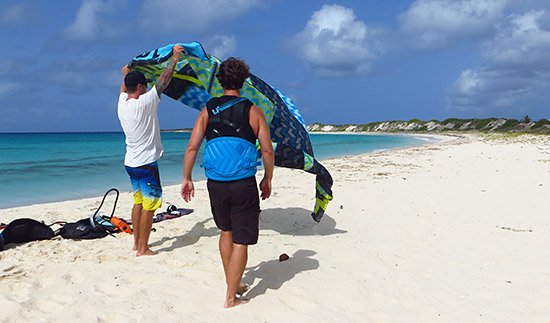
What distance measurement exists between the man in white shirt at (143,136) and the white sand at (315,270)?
1.75 feet

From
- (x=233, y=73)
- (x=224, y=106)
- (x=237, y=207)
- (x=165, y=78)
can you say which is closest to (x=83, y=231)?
(x=165, y=78)

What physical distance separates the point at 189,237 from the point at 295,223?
5.88 feet

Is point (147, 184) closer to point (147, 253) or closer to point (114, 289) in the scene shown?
point (147, 253)

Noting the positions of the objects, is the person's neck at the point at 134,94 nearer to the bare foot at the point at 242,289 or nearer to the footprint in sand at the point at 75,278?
the footprint in sand at the point at 75,278

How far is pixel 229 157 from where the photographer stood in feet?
11.2

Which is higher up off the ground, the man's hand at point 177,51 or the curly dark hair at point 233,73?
the man's hand at point 177,51

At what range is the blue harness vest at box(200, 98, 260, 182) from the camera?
343 centimetres

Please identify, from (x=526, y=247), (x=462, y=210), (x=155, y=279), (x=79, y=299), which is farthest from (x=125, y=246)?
(x=462, y=210)

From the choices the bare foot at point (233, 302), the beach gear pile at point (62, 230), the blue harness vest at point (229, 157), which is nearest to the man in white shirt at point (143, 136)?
the beach gear pile at point (62, 230)

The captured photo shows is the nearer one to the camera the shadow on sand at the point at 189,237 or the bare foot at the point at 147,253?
the bare foot at the point at 147,253

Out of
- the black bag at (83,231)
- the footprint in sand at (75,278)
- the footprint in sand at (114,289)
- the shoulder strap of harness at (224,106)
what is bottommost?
the footprint in sand at (114,289)

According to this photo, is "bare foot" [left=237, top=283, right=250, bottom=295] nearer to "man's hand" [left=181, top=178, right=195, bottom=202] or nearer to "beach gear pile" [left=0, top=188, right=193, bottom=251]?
"man's hand" [left=181, top=178, right=195, bottom=202]

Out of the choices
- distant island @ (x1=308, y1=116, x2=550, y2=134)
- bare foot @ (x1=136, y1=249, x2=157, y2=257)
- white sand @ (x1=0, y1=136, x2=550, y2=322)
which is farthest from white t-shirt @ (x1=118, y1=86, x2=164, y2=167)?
distant island @ (x1=308, y1=116, x2=550, y2=134)

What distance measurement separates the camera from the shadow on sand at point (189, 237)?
536 cm
